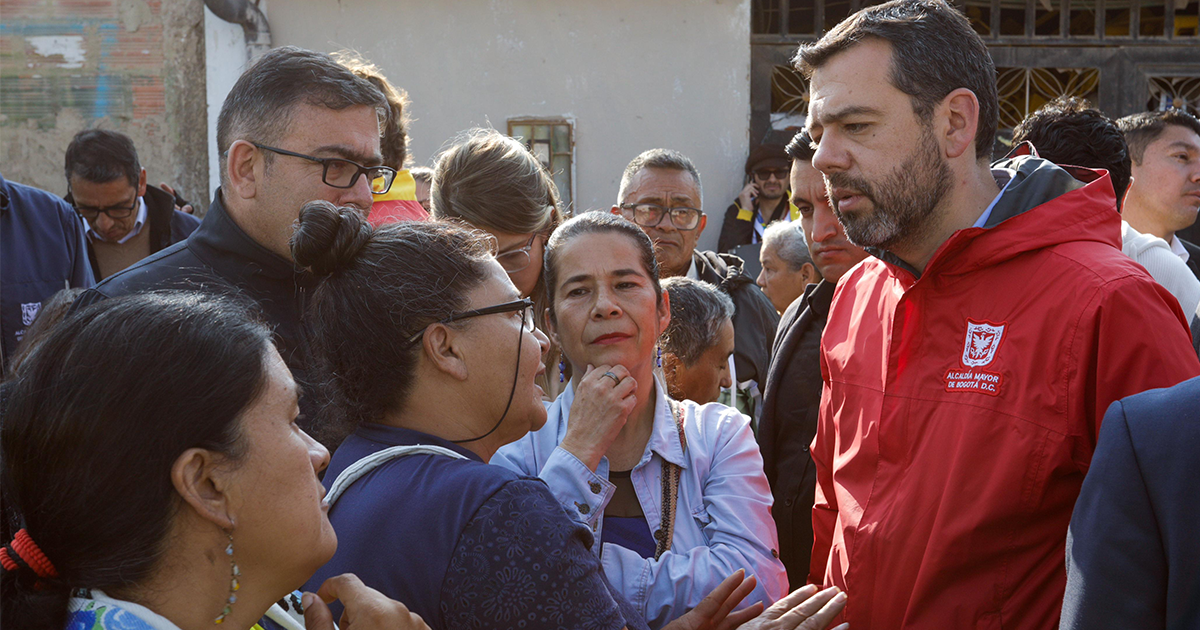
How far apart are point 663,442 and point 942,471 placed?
0.69m

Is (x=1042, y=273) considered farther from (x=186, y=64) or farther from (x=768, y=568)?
(x=186, y=64)

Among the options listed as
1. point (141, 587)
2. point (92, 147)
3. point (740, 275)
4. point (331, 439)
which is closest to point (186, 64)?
point (92, 147)

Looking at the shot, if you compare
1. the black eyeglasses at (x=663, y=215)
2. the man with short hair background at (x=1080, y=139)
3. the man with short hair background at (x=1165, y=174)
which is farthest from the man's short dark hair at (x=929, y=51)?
the man with short hair background at (x=1165, y=174)

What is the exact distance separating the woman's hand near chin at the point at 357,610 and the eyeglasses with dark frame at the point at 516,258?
1632 millimetres

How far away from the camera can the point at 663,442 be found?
2.36m

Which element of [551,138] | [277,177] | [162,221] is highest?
[551,138]

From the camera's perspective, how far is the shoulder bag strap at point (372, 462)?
1567 mm

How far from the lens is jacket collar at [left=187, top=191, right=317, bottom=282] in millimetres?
2398

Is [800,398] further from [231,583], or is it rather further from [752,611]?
[231,583]

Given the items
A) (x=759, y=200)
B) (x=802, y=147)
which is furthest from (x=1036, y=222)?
(x=759, y=200)

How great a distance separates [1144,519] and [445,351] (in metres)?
1.15

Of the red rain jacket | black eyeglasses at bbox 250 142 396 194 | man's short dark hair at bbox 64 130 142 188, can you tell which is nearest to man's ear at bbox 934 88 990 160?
the red rain jacket

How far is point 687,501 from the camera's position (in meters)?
2.31

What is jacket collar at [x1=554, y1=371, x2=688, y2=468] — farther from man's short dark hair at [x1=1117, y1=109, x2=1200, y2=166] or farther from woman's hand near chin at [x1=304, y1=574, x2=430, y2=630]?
man's short dark hair at [x1=1117, y1=109, x2=1200, y2=166]
